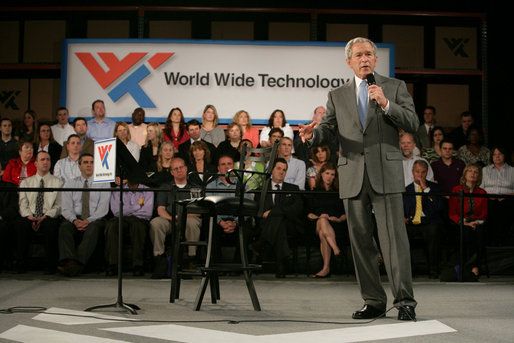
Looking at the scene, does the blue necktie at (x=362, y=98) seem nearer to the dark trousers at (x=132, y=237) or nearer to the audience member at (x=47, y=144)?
the dark trousers at (x=132, y=237)

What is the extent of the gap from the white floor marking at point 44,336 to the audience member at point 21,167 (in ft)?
13.9

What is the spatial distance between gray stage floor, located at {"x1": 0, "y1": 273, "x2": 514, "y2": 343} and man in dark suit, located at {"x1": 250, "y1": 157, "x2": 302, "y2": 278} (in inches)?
18.2

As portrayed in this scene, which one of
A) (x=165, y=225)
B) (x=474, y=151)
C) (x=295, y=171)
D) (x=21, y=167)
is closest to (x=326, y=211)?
(x=295, y=171)

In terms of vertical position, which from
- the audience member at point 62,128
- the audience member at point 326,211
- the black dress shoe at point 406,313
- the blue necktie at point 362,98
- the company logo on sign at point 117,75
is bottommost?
the black dress shoe at point 406,313

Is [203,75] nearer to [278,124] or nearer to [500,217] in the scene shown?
[278,124]

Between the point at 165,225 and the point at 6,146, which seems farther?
the point at 6,146

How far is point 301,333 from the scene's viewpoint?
2.98 m

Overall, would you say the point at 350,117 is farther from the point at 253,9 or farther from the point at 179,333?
the point at 253,9

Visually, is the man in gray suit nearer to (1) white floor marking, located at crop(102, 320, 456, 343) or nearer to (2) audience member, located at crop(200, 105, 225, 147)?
(1) white floor marking, located at crop(102, 320, 456, 343)

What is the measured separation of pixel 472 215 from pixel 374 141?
3353 mm

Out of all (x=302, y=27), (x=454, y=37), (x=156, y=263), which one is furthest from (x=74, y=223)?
(x=454, y=37)

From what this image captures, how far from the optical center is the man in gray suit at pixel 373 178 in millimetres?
3406

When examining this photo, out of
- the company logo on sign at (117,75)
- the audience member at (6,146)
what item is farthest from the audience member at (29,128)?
the company logo on sign at (117,75)

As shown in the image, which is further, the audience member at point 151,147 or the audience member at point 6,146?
the audience member at point 6,146
